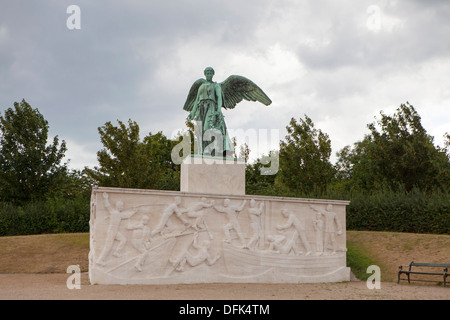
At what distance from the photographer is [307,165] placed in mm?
27766

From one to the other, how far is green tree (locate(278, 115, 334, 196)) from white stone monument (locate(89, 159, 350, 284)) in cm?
1174

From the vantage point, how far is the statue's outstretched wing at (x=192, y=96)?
16.3 metres

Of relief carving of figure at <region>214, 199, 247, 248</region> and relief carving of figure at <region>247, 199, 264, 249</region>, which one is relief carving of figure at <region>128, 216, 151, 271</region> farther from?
relief carving of figure at <region>247, 199, 264, 249</region>

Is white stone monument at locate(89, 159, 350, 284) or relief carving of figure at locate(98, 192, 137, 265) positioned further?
white stone monument at locate(89, 159, 350, 284)

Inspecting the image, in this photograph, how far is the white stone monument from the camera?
495 inches

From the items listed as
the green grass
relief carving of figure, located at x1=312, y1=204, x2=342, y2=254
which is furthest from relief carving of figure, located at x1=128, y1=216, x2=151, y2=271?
the green grass

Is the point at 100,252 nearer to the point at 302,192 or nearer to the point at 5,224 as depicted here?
the point at 5,224

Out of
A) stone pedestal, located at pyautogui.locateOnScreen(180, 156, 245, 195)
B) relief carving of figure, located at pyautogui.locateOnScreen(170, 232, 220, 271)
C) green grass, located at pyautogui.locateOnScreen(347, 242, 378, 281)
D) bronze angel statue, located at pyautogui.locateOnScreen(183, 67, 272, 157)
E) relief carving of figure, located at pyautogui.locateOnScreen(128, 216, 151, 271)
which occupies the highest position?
bronze angel statue, located at pyautogui.locateOnScreen(183, 67, 272, 157)

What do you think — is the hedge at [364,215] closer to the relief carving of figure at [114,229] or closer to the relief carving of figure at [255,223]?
the relief carving of figure at [255,223]

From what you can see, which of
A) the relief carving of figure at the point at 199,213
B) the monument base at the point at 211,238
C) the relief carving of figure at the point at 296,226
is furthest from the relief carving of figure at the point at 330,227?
the relief carving of figure at the point at 199,213

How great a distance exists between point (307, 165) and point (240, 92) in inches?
482

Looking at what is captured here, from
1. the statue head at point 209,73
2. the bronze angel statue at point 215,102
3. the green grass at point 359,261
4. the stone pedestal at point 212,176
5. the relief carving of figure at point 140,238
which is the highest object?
the statue head at point 209,73

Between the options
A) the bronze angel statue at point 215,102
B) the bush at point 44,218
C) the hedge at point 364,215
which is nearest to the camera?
the bronze angel statue at point 215,102

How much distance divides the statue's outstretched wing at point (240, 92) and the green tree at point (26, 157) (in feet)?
45.3
